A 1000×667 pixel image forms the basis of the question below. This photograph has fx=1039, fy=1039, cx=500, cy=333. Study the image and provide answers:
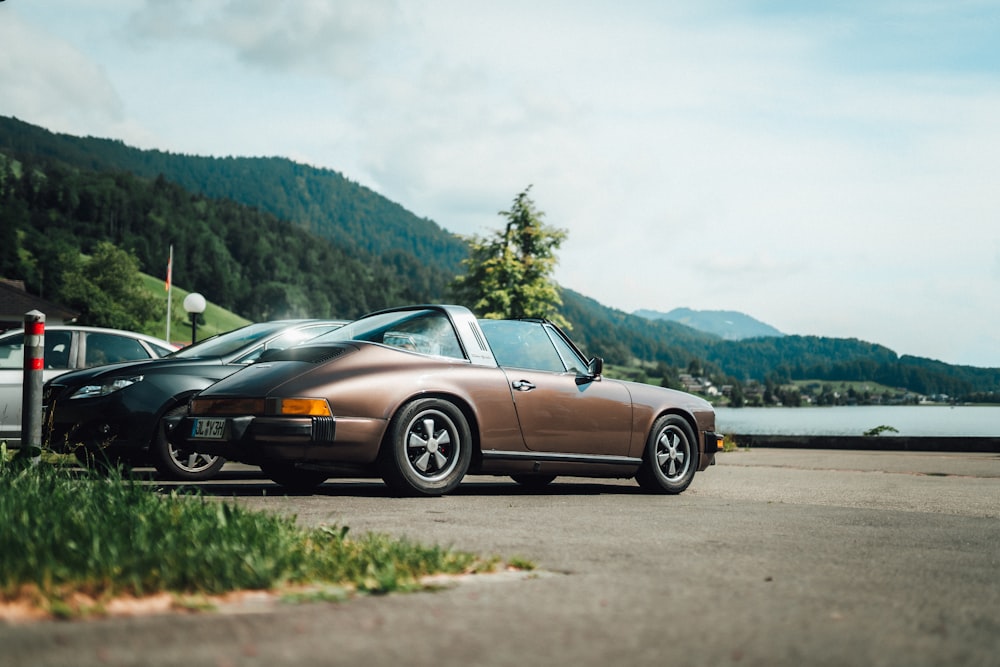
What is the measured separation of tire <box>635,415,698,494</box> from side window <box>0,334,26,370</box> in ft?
23.8

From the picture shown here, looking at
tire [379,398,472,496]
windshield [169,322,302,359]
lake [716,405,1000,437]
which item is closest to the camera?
tire [379,398,472,496]

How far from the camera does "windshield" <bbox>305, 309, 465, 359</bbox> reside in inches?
332

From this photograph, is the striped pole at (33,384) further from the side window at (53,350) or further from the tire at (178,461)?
the side window at (53,350)

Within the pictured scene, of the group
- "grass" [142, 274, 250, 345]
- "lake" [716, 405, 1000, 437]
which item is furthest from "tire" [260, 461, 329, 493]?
"grass" [142, 274, 250, 345]

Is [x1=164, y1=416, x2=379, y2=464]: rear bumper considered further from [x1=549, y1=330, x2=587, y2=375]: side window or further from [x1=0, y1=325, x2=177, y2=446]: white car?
[x1=0, y1=325, x2=177, y2=446]: white car

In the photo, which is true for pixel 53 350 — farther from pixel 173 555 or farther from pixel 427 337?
pixel 173 555

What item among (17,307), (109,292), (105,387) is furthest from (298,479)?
(109,292)

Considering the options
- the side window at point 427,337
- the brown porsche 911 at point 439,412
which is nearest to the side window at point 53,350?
the brown porsche 911 at point 439,412

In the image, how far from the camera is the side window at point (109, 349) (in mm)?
11977

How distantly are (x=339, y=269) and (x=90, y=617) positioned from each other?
17816cm

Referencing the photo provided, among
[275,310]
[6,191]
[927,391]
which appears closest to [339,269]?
[275,310]

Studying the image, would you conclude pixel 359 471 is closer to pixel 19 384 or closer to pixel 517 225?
pixel 19 384

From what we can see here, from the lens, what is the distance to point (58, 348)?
475 inches

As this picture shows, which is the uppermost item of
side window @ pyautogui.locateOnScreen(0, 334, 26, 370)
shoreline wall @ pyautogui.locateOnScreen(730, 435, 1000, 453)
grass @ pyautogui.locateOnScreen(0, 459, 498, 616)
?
side window @ pyautogui.locateOnScreen(0, 334, 26, 370)
